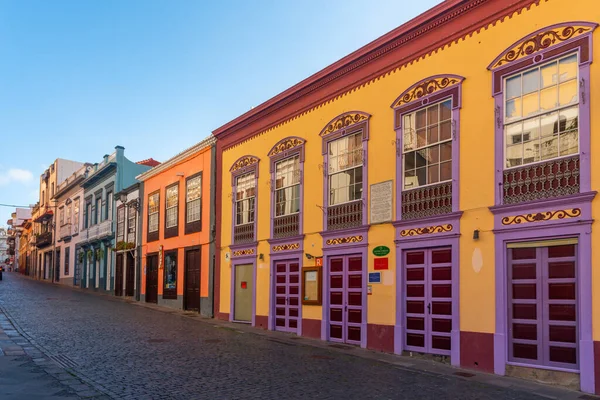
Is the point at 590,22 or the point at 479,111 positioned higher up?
the point at 590,22

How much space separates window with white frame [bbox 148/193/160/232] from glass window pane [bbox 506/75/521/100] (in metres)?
18.8

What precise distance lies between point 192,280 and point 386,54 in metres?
12.9

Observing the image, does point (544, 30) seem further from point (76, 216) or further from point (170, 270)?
point (76, 216)

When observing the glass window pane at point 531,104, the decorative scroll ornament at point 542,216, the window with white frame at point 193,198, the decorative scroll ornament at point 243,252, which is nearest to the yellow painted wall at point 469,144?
the decorative scroll ornament at point 542,216

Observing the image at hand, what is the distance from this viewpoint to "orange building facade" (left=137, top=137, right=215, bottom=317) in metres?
21.2

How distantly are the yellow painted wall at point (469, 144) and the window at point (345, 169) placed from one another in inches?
17.2

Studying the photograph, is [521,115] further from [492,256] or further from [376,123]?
[376,123]

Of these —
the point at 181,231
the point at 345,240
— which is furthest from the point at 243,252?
the point at 181,231

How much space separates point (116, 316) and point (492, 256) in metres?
13.6

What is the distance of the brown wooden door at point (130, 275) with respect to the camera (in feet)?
94.7

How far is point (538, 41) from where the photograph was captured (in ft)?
32.2

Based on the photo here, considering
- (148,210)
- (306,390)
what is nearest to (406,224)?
(306,390)

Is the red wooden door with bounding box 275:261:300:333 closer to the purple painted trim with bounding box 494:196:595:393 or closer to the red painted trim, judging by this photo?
the red painted trim

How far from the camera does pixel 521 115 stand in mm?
10078
